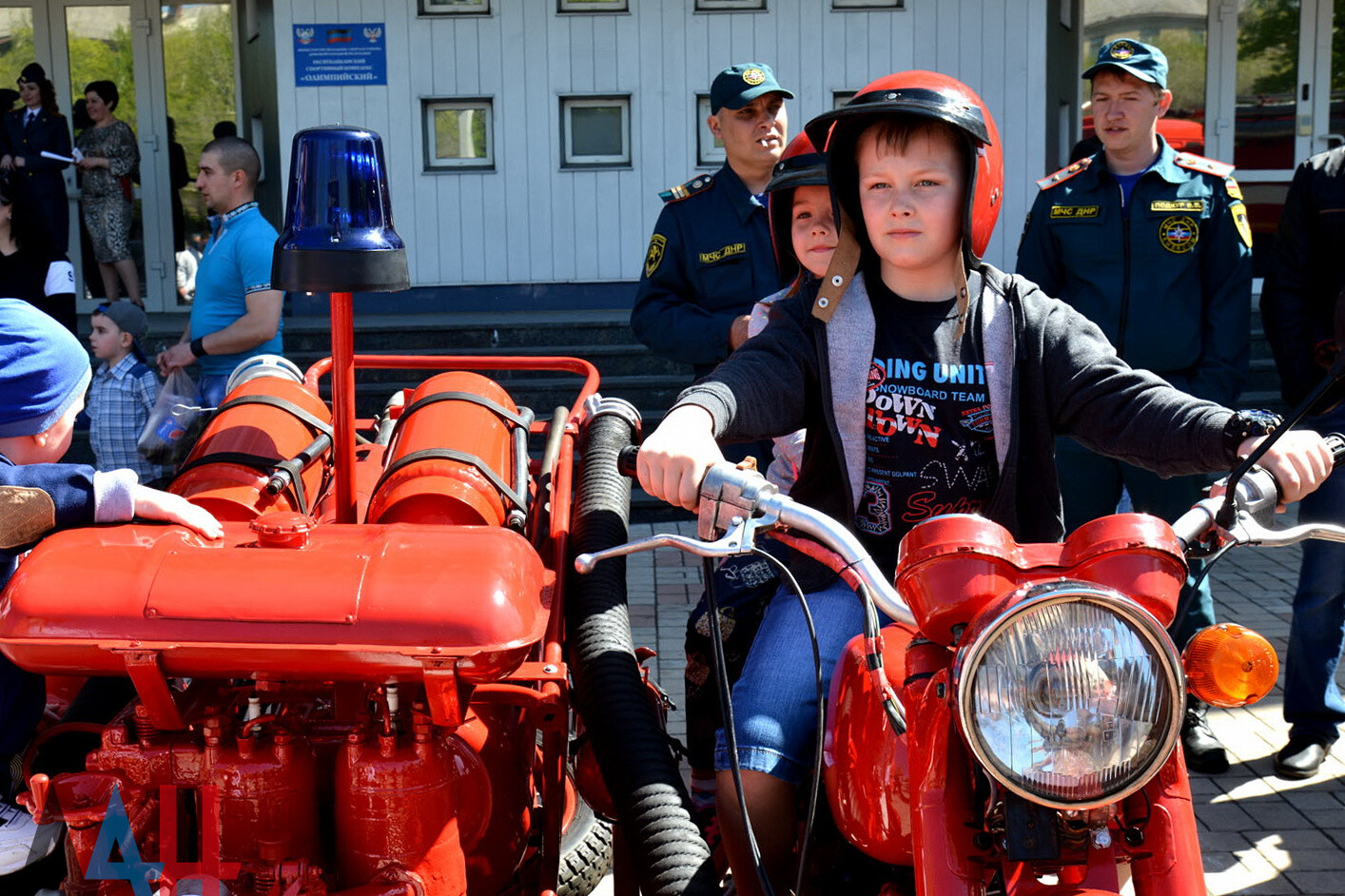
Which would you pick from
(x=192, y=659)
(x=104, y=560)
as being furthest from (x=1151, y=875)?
(x=104, y=560)

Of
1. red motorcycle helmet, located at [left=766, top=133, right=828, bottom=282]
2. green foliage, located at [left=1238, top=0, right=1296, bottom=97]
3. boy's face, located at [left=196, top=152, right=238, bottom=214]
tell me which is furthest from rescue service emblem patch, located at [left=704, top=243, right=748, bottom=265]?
green foliage, located at [left=1238, top=0, right=1296, bottom=97]

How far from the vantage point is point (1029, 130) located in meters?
9.73

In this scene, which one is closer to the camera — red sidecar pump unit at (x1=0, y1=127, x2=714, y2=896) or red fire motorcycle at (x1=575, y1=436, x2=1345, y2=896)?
red fire motorcycle at (x1=575, y1=436, x2=1345, y2=896)

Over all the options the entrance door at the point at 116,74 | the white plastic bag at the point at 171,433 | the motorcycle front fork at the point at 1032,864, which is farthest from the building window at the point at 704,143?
the motorcycle front fork at the point at 1032,864

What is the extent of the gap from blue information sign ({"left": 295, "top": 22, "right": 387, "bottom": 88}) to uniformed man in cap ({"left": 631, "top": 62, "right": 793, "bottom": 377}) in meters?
5.76

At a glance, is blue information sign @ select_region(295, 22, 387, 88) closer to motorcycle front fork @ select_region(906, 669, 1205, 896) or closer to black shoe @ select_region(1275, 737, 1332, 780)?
black shoe @ select_region(1275, 737, 1332, 780)

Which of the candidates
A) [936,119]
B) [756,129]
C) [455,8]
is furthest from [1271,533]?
[455,8]

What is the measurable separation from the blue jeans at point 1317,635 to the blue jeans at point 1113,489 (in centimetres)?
32

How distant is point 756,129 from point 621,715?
2.36 meters

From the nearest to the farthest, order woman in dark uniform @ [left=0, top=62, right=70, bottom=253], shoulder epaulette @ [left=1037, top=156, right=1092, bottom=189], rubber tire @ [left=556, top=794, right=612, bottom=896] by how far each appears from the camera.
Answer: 1. rubber tire @ [left=556, top=794, right=612, bottom=896]
2. shoulder epaulette @ [left=1037, top=156, right=1092, bottom=189]
3. woman in dark uniform @ [left=0, top=62, right=70, bottom=253]

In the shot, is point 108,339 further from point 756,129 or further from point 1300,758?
point 1300,758

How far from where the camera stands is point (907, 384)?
7.83ft

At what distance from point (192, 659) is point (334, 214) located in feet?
3.18

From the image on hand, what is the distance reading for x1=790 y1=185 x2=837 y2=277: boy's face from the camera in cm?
306
